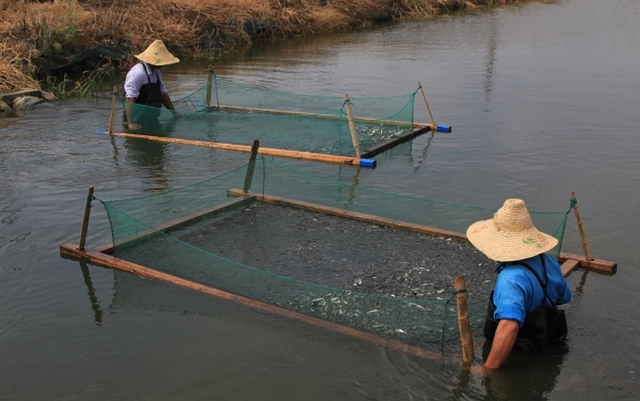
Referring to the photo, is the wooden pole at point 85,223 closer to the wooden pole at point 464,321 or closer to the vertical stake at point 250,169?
the vertical stake at point 250,169

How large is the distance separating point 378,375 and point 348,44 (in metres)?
18.6

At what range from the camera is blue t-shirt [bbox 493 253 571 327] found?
4023 millimetres

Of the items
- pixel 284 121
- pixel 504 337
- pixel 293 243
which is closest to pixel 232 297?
pixel 293 243

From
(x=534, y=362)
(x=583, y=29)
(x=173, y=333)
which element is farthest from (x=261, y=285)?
(x=583, y=29)

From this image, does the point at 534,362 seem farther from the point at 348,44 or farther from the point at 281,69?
the point at 348,44

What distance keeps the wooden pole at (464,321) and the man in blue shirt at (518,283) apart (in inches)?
5.2

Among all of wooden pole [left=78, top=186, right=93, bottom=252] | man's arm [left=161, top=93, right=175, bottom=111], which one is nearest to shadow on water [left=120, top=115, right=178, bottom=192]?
man's arm [left=161, top=93, right=175, bottom=111]

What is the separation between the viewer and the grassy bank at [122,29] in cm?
1536

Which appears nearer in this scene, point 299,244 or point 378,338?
point 378,338

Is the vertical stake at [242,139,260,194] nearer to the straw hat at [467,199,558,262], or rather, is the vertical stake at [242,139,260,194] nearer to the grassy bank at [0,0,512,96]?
the straw hat at [467,199,558,262]

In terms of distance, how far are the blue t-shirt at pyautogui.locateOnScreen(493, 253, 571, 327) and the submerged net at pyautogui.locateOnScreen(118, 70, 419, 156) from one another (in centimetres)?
515

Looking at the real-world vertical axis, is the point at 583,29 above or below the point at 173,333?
above

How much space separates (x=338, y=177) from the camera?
879 cm

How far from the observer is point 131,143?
33.7 feet
